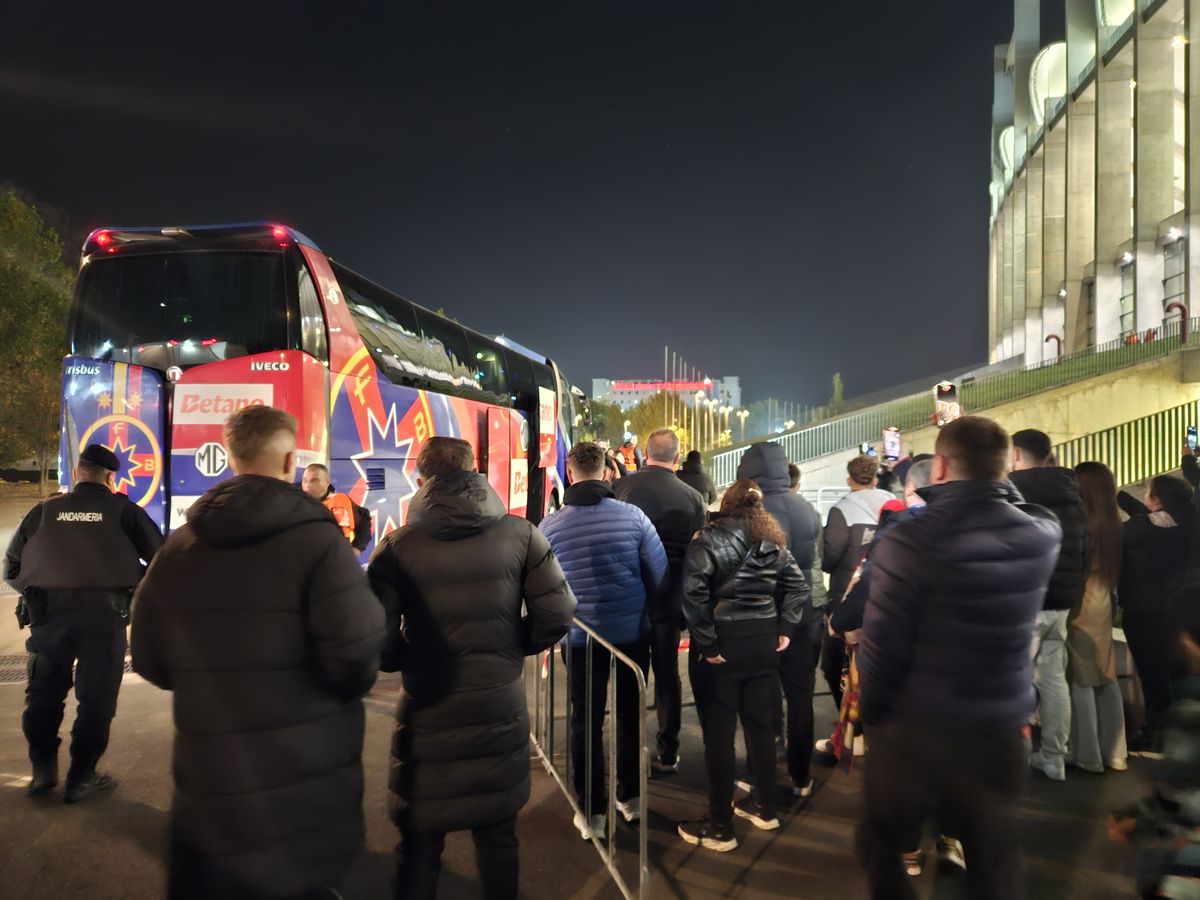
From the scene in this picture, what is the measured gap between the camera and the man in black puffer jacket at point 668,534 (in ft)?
18.0

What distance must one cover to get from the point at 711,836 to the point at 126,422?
7.14 m

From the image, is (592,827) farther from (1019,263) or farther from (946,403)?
(1019,263)

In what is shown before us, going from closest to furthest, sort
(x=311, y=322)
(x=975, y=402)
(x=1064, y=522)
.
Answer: (x=1064, y=522), (x=311, y=322), (x=975, y=402)

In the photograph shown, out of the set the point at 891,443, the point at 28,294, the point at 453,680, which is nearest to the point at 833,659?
the point at 453,680

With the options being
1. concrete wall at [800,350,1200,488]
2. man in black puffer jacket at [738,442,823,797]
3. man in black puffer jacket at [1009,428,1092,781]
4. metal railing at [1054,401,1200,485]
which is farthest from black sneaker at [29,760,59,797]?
concrete wall at [800,350,1200,488]

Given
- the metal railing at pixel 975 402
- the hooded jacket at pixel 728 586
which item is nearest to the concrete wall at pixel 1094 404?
the metal railing at pixel 975 402

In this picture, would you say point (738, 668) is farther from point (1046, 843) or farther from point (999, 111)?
point (999, 111)

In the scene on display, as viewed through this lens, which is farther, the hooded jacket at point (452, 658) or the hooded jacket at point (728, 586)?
the hooded jacket at point (728, 586)

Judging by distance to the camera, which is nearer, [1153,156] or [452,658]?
[452,658]

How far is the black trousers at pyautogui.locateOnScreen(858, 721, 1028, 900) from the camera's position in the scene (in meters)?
2.74

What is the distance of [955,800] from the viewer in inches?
108

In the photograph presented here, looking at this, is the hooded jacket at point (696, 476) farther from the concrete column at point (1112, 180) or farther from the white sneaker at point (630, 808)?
the concrete column at point (1112, 180)

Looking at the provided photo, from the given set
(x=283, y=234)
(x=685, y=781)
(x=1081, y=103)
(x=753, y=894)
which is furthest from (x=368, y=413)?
(x=1081, y=103)

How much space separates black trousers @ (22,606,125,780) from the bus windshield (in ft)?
13.8
